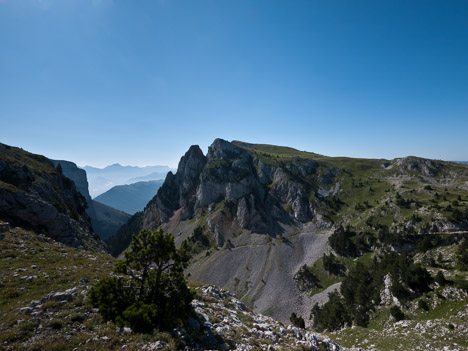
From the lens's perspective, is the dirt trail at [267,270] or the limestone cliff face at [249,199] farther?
the limestone cliff face at [249,199]

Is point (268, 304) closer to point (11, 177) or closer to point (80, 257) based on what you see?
point (80, 257)

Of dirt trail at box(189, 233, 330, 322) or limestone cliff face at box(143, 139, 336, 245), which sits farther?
limestone cliff face at box(143, 139, 336, 245)

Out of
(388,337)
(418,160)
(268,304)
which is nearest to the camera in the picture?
(388,337)

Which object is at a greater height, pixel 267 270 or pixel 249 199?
pixel 249 199

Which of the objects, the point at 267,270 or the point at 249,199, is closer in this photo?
the point at 267,270

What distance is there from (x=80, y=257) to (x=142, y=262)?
20282mm

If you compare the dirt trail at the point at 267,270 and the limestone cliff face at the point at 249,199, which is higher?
the limestone cliff face at the point at 249,199

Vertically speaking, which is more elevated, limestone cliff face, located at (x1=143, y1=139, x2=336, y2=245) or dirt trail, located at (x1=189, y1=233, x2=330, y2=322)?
limestone cliff face, located at (x1=143, y1=139, x2=336, y2=245)

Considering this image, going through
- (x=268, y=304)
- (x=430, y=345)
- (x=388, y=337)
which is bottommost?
(x=268, y=304)

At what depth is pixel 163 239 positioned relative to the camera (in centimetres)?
1872

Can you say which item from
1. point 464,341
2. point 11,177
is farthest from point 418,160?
point 11,177

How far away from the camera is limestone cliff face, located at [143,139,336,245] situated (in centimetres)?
14938

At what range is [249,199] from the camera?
158375 millimetres

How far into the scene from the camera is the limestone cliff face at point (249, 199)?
149375 mm
